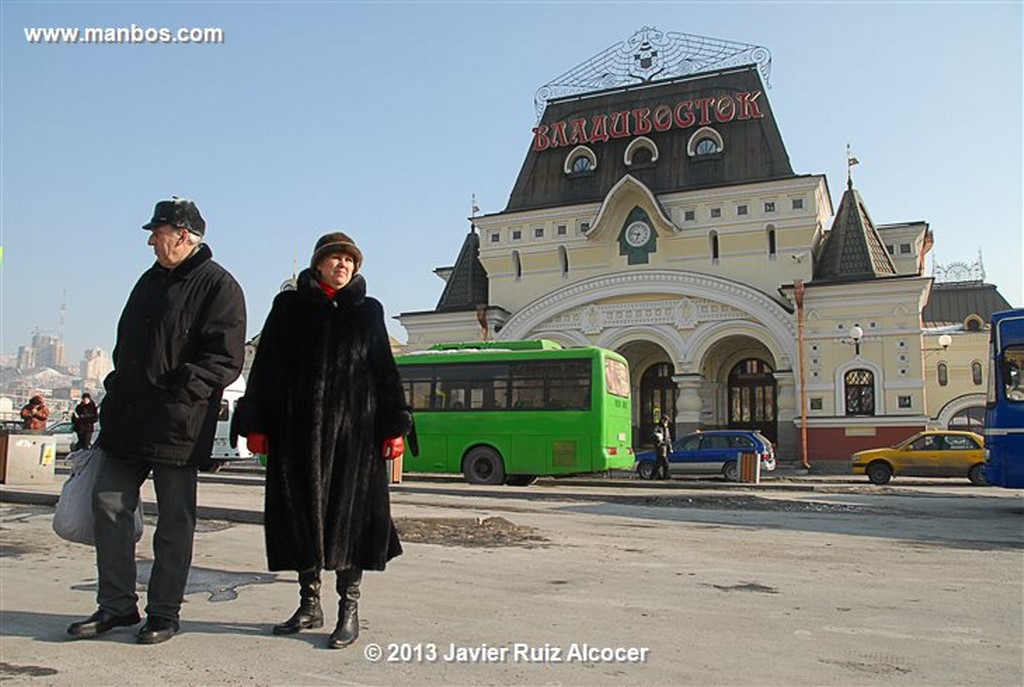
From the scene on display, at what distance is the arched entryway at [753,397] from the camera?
33.9 metres

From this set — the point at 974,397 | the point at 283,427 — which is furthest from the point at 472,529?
the point at 974,397

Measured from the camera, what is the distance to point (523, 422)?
2011cm

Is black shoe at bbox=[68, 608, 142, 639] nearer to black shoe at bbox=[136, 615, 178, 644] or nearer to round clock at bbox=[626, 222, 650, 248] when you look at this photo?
black shoe at bbox=[136, 615, 178, 644]

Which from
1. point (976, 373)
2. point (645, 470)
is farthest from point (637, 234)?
point (976, 373)

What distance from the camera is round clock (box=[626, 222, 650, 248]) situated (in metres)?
34.4

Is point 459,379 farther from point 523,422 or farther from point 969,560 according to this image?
point 969,560

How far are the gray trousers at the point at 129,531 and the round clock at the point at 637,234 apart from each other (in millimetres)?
31317

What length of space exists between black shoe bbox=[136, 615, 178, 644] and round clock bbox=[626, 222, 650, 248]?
31.5 m

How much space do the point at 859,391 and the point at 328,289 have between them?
29203 mm

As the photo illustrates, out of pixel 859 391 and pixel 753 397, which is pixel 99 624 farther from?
pixel 753 397

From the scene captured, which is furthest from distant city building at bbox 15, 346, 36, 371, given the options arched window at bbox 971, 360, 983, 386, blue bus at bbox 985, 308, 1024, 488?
blue bus at bbox 985, 308, 1024, 488

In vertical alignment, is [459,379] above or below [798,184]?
below

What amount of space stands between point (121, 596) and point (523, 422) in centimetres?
1607

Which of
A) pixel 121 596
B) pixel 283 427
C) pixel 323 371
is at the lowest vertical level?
pixel 121 596
